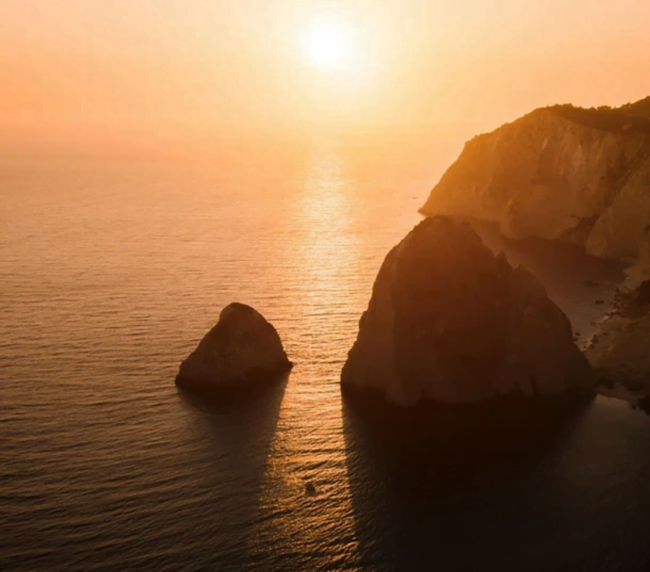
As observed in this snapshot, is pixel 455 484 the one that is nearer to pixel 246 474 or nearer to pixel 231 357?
pixel 246 474

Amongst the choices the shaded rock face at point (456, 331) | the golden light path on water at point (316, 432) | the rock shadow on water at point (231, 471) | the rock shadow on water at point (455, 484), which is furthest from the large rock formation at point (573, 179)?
the rock shadow on water at point (231, 471)

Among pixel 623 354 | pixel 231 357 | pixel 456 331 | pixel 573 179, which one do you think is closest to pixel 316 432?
pixel 231 357

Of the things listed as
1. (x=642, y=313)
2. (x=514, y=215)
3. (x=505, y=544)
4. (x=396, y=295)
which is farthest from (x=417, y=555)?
(x=514, y=215)

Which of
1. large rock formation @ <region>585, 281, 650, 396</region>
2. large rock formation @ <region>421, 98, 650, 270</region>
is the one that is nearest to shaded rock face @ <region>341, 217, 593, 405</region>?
large rock formation @ <region>585, 281, 650, 396</region>

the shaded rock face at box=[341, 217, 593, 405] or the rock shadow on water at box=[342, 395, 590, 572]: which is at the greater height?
the shaded rock face at box=[341, 217, 593, 405]

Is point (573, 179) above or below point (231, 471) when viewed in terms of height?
above

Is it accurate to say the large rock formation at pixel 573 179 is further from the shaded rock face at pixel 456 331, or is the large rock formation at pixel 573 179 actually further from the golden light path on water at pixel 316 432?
the golden light path on water at pixel 316 432

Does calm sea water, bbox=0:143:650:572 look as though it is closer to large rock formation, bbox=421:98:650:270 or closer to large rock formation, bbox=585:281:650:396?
large rock formation, bbox=585:281:650:396
